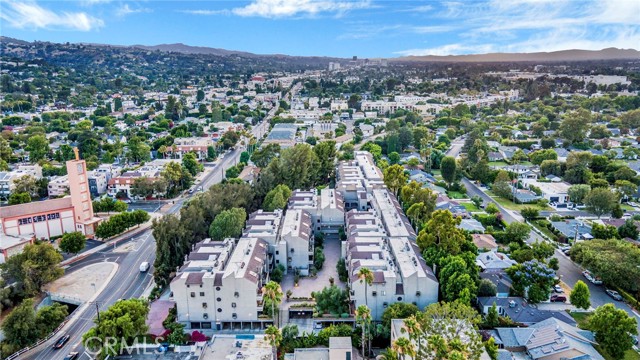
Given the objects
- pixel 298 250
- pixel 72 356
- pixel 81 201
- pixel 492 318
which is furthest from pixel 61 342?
pixel 492 318

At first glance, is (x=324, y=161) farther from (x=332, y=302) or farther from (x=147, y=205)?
(x=332, y=302)

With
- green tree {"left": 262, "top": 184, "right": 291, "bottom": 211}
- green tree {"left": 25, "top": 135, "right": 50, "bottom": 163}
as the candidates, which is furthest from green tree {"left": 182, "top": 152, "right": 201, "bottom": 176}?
green tree {"left": 25, "top": 135, "right": 50, "bottom": 163}

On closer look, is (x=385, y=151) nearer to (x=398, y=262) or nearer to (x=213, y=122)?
(x=213, y=122)

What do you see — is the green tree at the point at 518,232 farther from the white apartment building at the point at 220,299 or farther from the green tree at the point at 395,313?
the white apartment building at the point at 220,299

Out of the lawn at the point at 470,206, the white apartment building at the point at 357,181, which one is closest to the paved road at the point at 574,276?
the lawn at the point at 470,206

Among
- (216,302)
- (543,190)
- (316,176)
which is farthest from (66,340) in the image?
(543,190)

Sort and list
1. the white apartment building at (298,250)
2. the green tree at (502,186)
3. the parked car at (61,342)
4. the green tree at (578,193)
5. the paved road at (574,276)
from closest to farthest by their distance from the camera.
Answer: the parked car at (61,342)
the paved road at (574,276)
the white apartment building at (298,250)
the green tree at (578,193)
the green tree at (502,186)

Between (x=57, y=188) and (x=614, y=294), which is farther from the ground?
(x=57, y=188)
